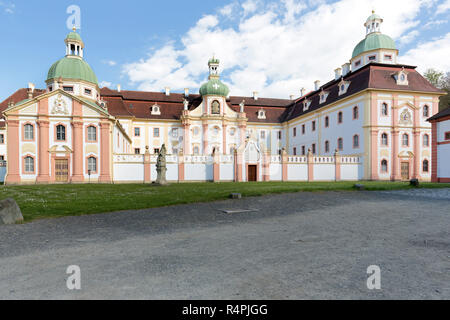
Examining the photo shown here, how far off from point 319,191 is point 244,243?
38.7 feet

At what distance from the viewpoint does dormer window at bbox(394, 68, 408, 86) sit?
34.0 m

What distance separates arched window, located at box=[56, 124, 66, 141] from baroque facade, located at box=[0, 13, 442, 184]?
3.9 inches

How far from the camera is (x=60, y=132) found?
98.4 feet

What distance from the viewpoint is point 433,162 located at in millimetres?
26656

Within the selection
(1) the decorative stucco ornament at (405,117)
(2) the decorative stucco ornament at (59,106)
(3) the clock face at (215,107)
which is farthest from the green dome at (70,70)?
(1) the decorative stucco ornament at (405,117)

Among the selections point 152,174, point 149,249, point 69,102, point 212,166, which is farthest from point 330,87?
point 149,249

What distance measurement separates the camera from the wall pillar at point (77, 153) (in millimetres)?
29562

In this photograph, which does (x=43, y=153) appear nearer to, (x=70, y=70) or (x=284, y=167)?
(x=70, y=70)

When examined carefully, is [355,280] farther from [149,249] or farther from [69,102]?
[69,102]

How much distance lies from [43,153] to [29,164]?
6.28 feet

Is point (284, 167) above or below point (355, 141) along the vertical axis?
below

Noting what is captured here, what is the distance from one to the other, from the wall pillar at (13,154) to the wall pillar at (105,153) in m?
8.22

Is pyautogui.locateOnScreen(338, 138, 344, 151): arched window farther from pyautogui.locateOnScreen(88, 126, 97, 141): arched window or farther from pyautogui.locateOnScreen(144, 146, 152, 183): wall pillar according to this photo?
pyautogui.locateOnScreen(88, 126, 97, 141): arched window

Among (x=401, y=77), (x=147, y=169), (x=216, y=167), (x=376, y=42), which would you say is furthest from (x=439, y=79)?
(x=147, y=169)
